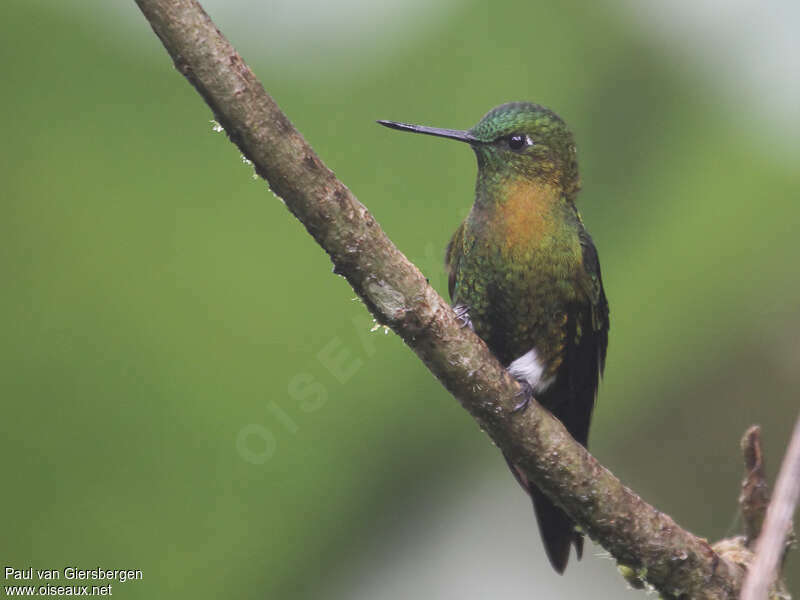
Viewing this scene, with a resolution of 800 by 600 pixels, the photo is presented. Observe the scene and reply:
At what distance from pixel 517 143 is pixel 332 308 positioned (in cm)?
155

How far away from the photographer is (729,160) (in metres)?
5.83

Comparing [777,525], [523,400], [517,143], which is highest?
[517,143]

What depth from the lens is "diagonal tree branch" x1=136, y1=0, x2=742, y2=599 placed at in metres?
2.10

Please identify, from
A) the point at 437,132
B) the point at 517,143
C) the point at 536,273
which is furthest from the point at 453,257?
the point at 437,132

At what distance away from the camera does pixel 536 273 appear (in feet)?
11.7

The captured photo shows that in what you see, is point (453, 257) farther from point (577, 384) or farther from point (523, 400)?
point (523, 400)

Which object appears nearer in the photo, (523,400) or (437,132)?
(523,400)

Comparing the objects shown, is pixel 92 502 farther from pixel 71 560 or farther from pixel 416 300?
pixel 416 300

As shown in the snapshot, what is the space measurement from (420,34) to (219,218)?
181cm

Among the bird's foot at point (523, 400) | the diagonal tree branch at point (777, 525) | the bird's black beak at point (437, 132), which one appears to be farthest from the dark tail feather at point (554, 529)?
the diagonal tree branch at point (777, 525)

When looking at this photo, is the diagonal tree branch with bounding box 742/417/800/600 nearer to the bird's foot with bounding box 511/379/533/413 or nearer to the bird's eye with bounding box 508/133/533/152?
the bird's foot with bounding box 511/379/533/413

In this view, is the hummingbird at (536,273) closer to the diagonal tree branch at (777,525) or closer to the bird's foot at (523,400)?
the bird's foot at (523,400)

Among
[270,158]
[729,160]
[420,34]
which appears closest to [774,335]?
[729,160]

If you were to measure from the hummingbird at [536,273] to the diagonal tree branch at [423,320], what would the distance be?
1.61ft
